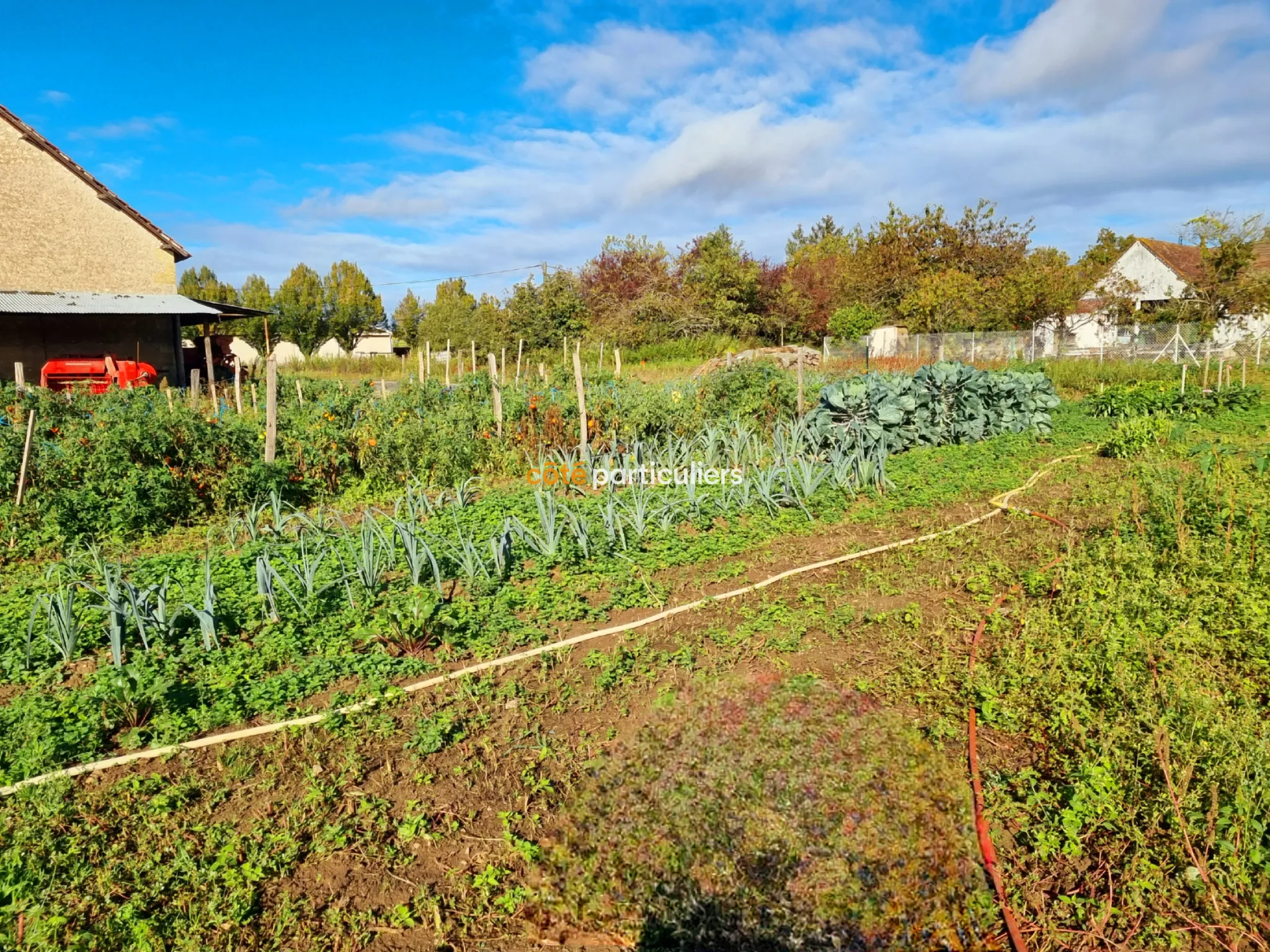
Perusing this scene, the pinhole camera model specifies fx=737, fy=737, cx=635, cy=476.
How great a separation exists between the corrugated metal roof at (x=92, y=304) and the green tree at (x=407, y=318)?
99.4 feet

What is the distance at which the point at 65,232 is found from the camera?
18094 millimetres

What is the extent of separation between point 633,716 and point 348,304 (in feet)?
151

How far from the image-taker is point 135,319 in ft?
62.3

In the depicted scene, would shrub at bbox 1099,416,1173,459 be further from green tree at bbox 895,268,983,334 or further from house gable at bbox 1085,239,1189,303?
house gable at bbox 1085,239,1189,303

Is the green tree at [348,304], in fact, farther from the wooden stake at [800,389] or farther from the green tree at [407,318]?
the wooden stake at [800,389]

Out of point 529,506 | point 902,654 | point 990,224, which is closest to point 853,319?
point 990,224

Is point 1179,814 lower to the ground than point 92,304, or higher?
lower

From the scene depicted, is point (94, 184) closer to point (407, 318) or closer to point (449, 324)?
point (449, 324)

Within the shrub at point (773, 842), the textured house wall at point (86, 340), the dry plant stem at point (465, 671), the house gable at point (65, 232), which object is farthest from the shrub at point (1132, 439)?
the house gable at point (65, 232)

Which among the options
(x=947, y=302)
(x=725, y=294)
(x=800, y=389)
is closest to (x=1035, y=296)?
(x=947, y=302)

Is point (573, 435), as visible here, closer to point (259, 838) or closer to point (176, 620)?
point (176, 620)

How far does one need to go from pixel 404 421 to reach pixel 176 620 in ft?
15.7

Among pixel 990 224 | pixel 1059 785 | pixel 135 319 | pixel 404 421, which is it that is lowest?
pixel 1059 785

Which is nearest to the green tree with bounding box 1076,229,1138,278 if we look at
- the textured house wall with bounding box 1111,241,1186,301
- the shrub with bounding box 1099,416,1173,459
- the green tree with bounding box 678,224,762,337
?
the textured house wall with bounding box 1111,241,1186,301
